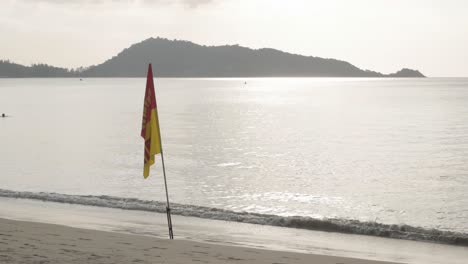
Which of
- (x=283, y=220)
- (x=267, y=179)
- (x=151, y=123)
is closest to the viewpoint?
(x=151, y=123)

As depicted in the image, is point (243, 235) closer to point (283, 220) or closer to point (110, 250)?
point (283, 220)

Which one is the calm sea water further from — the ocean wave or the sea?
the ocean wave

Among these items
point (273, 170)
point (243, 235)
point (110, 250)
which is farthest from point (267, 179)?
point (110, 250)

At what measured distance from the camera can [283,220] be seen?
2025 cm

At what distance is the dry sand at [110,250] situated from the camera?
37.8ft

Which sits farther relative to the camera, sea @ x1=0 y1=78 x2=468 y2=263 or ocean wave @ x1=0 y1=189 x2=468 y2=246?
sea @ x1=0 y1=78 x2=468 y2=263

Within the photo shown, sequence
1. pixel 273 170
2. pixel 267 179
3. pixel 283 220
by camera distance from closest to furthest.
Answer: pixel 283 220
pixel 267 179
pixel 273 170

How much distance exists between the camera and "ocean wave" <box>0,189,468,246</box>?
18.7m

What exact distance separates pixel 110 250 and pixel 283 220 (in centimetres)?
884

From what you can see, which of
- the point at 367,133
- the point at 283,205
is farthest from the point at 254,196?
the point at 367,133

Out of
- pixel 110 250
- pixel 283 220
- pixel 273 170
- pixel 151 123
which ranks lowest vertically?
pixel 273 170

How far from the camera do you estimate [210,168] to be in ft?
116

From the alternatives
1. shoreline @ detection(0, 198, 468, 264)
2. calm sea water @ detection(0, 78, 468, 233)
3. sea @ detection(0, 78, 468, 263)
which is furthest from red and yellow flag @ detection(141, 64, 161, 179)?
calm sea water @ detection(0, 78, 468, 233)

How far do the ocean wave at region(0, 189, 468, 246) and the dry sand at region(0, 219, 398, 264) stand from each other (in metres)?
5.56
